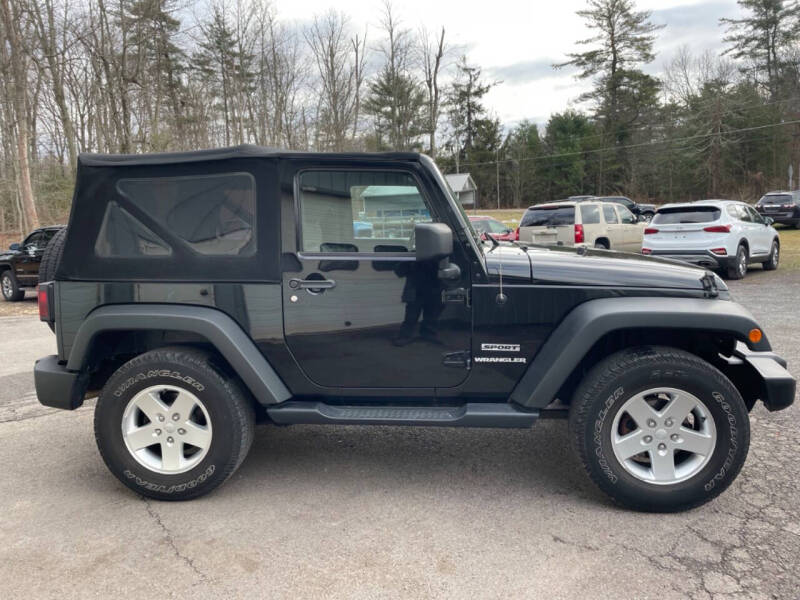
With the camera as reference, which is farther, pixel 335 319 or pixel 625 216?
pixel 625 216

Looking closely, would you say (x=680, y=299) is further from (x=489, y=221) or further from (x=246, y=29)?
(x=246, y=29)

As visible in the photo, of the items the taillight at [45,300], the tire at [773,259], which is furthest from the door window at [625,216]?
the taillight at [45,300]

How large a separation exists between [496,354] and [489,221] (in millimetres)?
12966

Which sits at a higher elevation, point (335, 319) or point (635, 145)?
point (635, 145)

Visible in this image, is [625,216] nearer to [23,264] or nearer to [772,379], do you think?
[772,379]

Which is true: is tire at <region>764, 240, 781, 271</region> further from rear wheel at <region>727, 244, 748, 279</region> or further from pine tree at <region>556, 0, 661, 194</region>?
pine tree at <region>556, 0, 661, 194</region>

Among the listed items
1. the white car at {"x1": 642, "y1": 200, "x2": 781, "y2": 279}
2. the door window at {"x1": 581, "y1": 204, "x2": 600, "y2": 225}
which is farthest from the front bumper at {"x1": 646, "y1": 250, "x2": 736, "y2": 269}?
the door window at {"x1": 581, "y1": 204, "x2": 600, "y2": 225}

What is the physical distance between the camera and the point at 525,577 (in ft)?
8.44

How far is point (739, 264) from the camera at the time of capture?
39.4 ft

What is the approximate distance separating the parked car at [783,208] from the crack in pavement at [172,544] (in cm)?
2634

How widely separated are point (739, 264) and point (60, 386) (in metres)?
12.6

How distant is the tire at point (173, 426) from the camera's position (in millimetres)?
3281

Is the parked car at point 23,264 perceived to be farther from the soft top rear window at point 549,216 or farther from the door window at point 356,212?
the door window at point 356,212

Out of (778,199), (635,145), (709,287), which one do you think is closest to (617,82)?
(635,145)
